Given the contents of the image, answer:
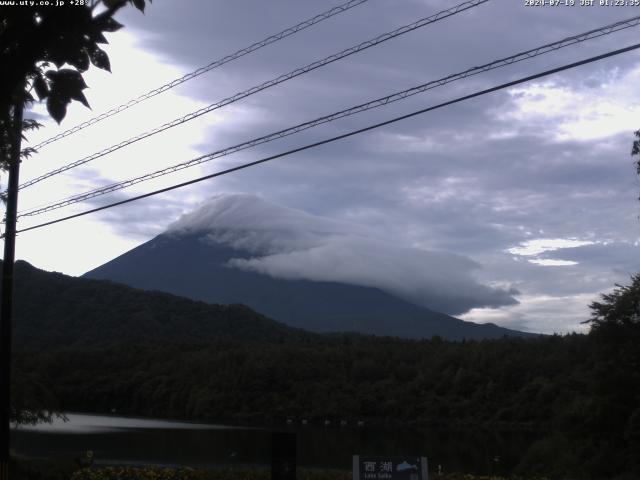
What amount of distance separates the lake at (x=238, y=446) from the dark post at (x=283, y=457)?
16558 mm

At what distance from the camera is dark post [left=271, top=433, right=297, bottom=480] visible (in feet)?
45.1

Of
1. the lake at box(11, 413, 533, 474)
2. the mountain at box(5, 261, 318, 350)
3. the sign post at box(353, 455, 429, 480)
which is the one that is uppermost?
the mountain at box(5, 261, 318, 350)

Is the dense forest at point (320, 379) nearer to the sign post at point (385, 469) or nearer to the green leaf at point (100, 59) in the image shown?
the sign post at point (385, 469)

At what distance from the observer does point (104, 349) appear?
306ft

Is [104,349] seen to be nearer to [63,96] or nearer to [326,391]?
[326,391]

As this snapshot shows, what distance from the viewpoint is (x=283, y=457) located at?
45.4 feet

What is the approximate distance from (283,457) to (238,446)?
33862 millimetres

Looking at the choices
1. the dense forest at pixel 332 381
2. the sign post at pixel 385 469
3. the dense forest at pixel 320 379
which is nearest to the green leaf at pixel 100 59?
the sign post at pixel 385 469

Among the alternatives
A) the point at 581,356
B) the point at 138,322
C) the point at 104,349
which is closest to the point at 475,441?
the point at 581,356

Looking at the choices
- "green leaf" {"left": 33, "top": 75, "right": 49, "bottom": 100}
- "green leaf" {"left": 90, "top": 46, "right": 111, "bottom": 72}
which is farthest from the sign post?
"green leaf" {"left": 33, "top": 75, "right": 49, "bottom": 100}

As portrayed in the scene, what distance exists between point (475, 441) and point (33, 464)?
1679 inches

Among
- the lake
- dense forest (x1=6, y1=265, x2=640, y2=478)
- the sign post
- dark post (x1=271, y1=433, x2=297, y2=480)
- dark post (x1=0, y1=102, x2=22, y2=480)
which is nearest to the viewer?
the sign post

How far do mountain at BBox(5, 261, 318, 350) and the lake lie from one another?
44135 millimetres

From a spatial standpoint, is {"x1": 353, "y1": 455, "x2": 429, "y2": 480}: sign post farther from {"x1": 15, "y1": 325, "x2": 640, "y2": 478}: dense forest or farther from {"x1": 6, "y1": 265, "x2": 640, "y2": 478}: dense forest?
{"x1": 15, "y1": 325, "x2": 640, "y2": 478}: dense forest
